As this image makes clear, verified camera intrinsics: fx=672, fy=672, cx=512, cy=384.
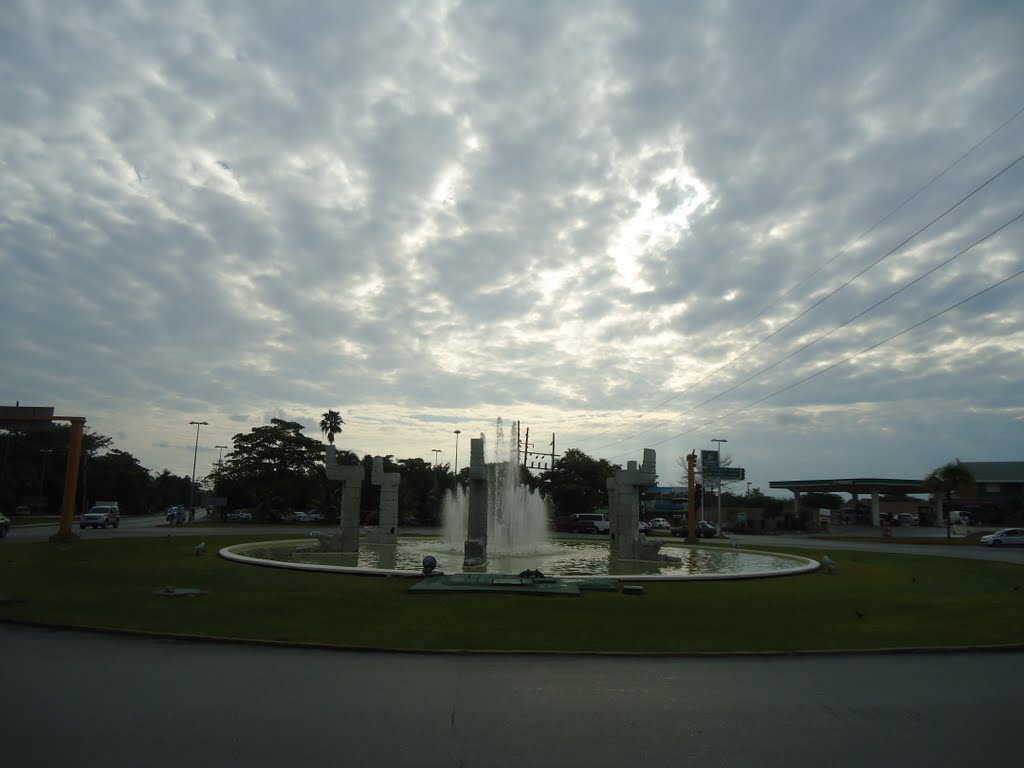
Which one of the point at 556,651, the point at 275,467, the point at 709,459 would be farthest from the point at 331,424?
the point at 556,651

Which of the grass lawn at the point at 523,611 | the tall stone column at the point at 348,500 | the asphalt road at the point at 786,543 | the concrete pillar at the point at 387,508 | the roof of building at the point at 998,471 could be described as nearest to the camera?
the grass lawn at the point at 523,611

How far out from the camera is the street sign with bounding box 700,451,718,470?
5889cm

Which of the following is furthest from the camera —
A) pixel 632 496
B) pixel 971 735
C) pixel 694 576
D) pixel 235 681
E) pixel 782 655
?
pixel 632 496

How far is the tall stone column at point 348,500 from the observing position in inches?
1141

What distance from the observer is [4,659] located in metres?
9.41

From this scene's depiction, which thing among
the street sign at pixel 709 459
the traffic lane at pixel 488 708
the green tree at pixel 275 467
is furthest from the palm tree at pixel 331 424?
the traffic lane at pixel 488 708

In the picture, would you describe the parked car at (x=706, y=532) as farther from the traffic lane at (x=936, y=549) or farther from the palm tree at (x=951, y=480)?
the palm tree at (x=951, y=480)

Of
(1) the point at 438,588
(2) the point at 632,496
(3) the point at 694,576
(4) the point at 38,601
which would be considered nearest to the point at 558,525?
(2) the point at 632,496

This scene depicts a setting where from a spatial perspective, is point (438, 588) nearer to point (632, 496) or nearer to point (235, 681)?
point (235, 681)

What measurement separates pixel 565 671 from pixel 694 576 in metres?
10.8

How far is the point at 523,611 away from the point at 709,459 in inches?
1903

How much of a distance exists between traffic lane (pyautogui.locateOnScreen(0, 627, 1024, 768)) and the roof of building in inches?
3476

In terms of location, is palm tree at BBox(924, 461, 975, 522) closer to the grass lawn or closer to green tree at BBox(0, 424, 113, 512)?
the grass lawn

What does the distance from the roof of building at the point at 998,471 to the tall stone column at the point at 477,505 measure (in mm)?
80478
